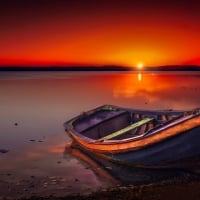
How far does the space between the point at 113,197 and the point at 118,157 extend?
14.7 feet

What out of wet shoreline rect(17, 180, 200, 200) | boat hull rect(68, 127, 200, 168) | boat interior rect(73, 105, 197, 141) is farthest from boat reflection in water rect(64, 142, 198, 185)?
wet shoreline rect(17, 180, 200, 200)

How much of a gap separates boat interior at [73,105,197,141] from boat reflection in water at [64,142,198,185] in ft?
5.84

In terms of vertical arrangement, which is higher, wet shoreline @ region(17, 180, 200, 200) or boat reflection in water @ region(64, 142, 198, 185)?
wet shoreline @ region(17, 180, 200, 200)

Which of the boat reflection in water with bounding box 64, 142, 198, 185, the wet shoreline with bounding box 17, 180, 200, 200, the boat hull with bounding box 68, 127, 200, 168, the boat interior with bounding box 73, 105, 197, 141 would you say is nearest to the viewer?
the wet shoreline with bounding box 17, 180, 200, 200

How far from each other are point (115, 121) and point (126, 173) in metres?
5.38

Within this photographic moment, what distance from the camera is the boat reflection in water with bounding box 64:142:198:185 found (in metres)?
13.0

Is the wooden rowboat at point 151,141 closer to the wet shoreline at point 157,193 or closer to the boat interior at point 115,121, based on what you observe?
the boat interior at point 115,121

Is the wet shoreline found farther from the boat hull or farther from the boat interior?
the boat interior

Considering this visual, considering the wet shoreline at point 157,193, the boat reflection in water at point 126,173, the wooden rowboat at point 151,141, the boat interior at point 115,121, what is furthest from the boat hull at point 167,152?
the boat interior at point 115,121

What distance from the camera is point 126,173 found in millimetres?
14414

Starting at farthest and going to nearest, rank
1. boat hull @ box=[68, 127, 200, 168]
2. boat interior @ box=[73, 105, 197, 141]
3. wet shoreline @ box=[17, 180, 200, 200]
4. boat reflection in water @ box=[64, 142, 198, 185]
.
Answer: boat interior @ box=[73, 105, 197, 141], boat reflection in water @ box=[64, 142, 198, 185], boat hull @ box=[68, 127, 200, 168], wet shoreline @ box=[17, 180, 200, 200]

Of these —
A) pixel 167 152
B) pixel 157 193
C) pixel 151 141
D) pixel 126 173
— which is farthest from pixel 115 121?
pixel 157 193

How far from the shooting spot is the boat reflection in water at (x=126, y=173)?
13039 mm

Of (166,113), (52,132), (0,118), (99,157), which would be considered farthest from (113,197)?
(0,118)
